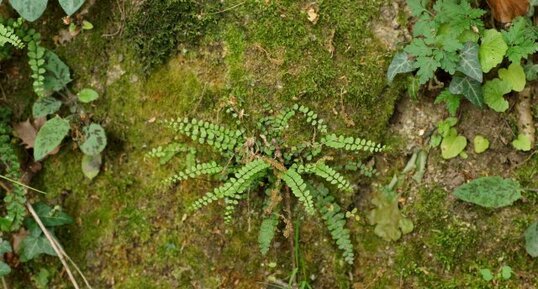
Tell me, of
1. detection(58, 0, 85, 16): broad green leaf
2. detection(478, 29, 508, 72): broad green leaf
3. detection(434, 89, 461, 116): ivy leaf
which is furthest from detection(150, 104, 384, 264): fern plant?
detection(58, 0, 85, 16): broad green leaf

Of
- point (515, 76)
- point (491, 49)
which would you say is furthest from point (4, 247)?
point (515, 76)

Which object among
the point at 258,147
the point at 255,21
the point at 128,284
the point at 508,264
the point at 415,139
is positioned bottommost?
the point at 508,264

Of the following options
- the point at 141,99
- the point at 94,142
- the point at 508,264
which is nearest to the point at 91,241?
the point at 94,142

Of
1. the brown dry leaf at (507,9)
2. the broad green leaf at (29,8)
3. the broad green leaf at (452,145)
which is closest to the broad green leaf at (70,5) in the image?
the broad green leaf at (29,8)

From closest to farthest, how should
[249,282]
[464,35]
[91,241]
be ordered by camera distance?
[464,35] → [249,282] → [91,241]

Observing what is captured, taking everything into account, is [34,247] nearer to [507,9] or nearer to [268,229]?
[268,229]

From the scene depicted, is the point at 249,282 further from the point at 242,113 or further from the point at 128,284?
the point at 242,113

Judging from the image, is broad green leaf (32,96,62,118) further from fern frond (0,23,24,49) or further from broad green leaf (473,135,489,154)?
broad green leaf (473,135,489,154)
